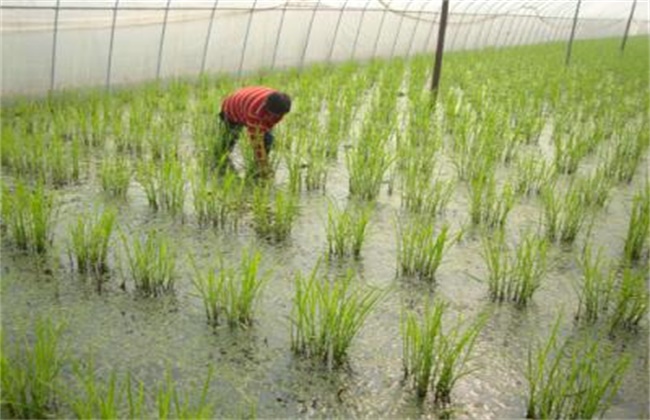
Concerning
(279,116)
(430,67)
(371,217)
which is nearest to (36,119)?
A: (279,116)

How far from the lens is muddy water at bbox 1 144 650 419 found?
1.85 m

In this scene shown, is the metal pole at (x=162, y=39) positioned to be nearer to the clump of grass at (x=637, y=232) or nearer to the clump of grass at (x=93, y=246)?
the clump of grass at (x=93, y=246)

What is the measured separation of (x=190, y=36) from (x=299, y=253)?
5.51m

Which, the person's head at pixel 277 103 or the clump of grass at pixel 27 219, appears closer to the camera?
the clump of grass at pixel 27 219

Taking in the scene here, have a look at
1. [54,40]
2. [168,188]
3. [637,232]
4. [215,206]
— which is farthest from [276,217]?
[54,40]

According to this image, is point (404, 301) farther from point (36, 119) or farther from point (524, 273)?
point (36, 119)

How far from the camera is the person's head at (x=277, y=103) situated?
3.49m

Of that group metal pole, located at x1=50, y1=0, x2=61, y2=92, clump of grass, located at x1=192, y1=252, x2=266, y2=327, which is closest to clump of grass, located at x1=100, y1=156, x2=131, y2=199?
clump of grass, located at x1=192, y1=252, x2=266, y2=327

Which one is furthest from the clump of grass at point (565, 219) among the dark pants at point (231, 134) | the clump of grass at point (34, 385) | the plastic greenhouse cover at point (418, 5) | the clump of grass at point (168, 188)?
the plastic greenhouse cover at point (418, 5)

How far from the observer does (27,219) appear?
2604mm

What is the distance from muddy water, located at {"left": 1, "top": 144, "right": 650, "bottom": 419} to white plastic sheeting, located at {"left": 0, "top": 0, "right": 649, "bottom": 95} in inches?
132

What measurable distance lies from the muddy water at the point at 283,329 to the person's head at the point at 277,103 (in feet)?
2.70

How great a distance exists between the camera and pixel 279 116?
3.61m

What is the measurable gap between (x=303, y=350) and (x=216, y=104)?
3.57 meters
